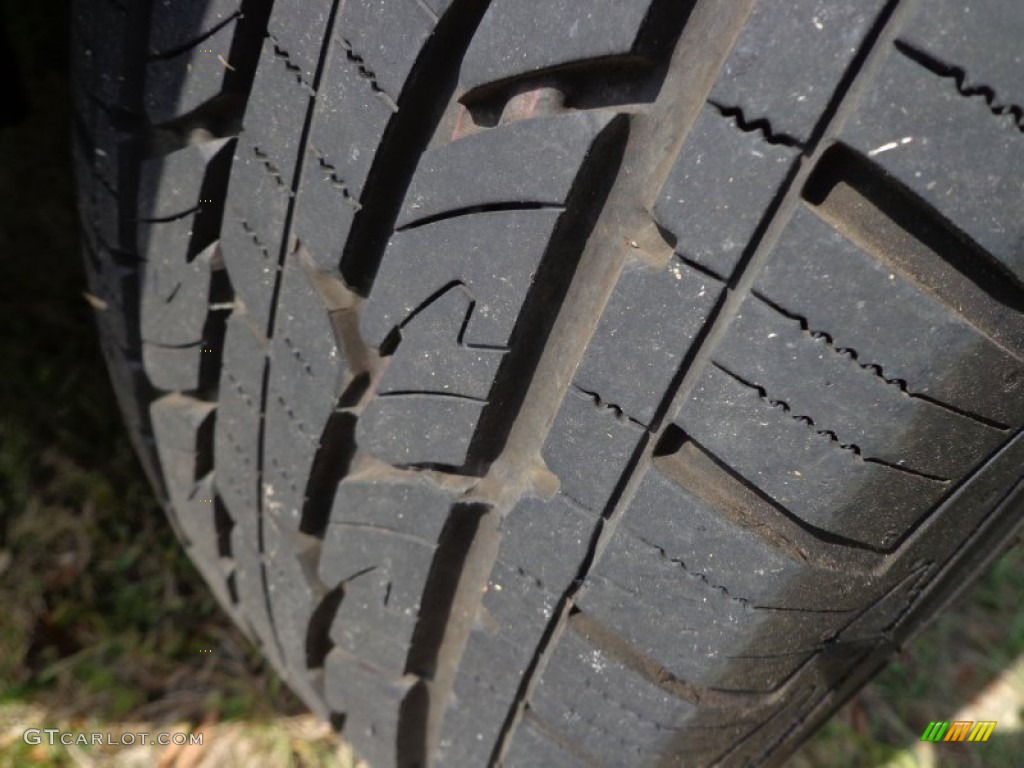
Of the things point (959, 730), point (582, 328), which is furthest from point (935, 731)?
point (582, 328)

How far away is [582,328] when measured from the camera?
0.59 meters

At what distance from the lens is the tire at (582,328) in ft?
1.62

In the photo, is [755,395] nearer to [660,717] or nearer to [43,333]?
[660,717]

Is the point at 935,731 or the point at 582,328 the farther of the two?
the point at 935,731

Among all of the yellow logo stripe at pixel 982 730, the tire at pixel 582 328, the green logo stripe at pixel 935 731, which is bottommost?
the tire at pixel 582 328

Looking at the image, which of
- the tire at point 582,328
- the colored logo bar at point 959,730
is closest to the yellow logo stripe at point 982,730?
the colored logo bar at point 959,730

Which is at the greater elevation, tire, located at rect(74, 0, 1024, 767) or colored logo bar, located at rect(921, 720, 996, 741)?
colored logo bar, located at rect(921, 720, 996, 741)

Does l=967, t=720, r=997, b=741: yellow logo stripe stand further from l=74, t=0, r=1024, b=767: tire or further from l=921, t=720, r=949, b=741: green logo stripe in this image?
l=74, t=0, r=1024, b=767: tire

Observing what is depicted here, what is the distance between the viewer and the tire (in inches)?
19.4

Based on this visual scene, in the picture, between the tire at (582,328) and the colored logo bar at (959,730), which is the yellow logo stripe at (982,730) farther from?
the tire at (582,328)

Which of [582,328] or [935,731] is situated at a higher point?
[935,731]

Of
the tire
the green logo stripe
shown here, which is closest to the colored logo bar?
the green logo stripe

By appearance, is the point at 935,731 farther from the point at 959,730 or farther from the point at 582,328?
the point at 582,328

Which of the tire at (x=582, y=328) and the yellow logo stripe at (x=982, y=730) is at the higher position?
the yellow logo stripe at (x=982, y=730)
